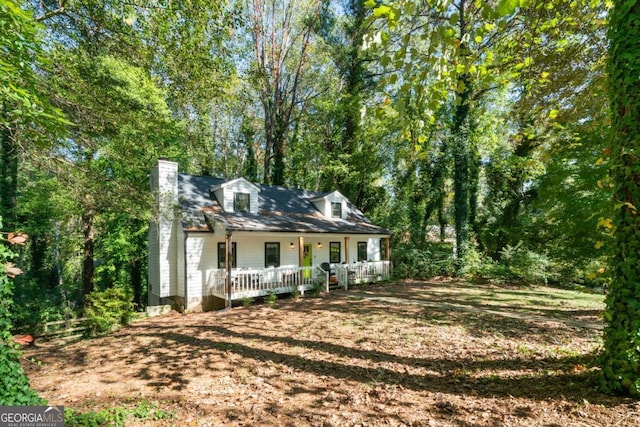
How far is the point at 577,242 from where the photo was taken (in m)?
11.4

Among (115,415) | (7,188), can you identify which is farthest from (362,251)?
(7,188)

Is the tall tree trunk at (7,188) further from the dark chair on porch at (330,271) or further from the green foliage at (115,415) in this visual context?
the green foliage at (115,415)

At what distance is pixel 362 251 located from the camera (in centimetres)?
1823

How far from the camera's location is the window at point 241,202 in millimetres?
14586

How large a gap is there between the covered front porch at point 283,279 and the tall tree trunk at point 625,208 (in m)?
10.7

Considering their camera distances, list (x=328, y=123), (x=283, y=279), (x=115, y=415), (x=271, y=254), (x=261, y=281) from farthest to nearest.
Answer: (x=328, y=123) → (x=271, y=254) → (x=283, y=279) → (x=261, y=281) → (x=115, y=415)

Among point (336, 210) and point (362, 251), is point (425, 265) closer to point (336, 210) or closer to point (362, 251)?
point (362, 251)

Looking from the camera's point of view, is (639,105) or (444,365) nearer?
(639,105)

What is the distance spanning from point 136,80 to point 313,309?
35.0ft

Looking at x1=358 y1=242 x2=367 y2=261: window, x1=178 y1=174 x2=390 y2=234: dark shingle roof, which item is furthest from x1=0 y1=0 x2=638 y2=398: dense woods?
x1=358 y1=242 x2=367 y2=261: window

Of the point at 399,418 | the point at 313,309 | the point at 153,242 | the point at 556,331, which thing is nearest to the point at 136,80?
the point at 153,242

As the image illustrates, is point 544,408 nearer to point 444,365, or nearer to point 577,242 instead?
point 444,365

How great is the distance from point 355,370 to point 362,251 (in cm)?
1347

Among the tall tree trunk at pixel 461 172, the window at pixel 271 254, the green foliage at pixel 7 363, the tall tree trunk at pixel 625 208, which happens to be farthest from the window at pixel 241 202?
the tall tree trunk at pixel 625 208
